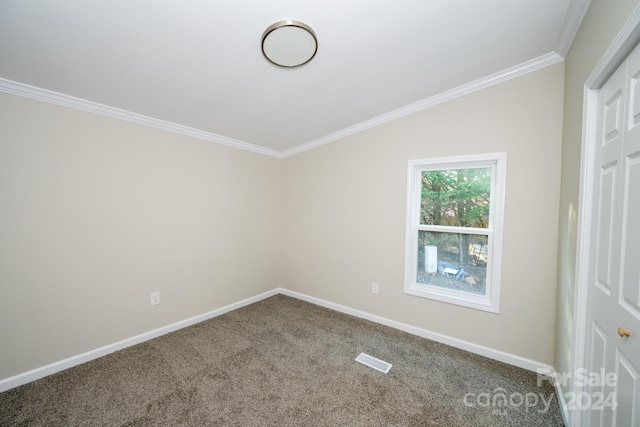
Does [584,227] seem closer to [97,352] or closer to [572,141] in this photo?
[572,141]

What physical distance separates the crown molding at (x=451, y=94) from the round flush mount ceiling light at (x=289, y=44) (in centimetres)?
137

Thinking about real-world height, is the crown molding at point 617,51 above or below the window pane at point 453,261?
above

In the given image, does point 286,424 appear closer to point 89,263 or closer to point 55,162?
point 89,263

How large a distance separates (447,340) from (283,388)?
5.49ft

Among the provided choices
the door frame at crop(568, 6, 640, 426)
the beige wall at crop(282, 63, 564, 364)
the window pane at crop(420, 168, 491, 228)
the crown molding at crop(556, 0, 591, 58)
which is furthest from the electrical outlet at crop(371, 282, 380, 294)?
the crown molding at crop(556, 0, 591, 58)

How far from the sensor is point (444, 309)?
8.14 ft

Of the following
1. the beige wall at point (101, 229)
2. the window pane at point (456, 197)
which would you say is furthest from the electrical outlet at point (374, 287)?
the beige wall at point (101, 229)

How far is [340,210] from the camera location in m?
3.23

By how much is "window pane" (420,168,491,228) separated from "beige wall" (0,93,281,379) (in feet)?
7.91

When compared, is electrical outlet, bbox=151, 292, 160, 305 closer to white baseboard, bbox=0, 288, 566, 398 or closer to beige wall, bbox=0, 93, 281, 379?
beige wall, bbox=0, 93, 281, 379

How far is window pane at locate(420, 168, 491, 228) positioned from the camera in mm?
2363

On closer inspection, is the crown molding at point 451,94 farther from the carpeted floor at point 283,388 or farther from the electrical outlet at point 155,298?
the electrical outlet at point 155,298

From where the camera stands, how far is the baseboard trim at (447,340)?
81.3 inches

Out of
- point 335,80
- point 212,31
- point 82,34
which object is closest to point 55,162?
point 82,34
